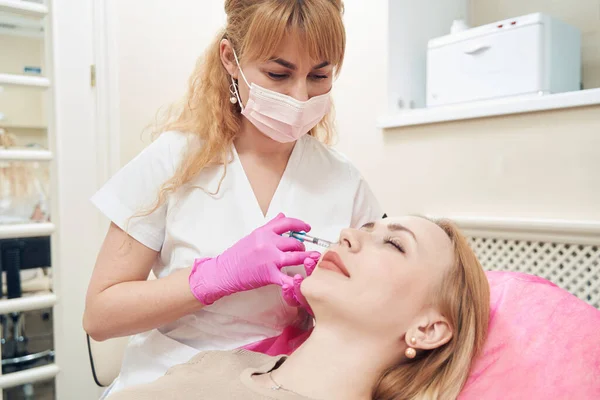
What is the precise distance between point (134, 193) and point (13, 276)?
3.45 feet

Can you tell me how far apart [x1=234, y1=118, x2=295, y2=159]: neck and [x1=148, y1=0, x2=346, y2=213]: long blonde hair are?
25 millimetres

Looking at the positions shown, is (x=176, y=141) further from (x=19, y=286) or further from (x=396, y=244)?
(x=19, y=286)

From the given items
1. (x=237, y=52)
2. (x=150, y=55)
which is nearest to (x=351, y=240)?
(x=237, y=52)

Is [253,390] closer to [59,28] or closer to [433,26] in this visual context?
[59,28]

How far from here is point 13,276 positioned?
1.95 metres

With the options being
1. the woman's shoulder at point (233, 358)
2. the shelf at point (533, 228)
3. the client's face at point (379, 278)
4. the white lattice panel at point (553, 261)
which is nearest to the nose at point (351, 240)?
the client's face at point (379, 278)

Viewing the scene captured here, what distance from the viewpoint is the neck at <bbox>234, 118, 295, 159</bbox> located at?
1389 millimetres

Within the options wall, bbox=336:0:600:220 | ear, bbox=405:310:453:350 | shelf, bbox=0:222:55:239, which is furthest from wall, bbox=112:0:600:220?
ear, bbox=405:310:453:350

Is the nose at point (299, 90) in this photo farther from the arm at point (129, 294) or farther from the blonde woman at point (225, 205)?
the arm at point (129, 294)

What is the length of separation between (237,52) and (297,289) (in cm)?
62

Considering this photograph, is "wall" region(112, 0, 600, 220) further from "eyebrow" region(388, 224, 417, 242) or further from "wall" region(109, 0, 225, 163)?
"eyebrow" region(388, 224, 417, 242)

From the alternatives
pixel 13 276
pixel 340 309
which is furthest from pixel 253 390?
pixel 13 276

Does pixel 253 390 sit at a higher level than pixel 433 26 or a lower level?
lower

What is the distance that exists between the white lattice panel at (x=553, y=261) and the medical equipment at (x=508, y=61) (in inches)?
21.1
